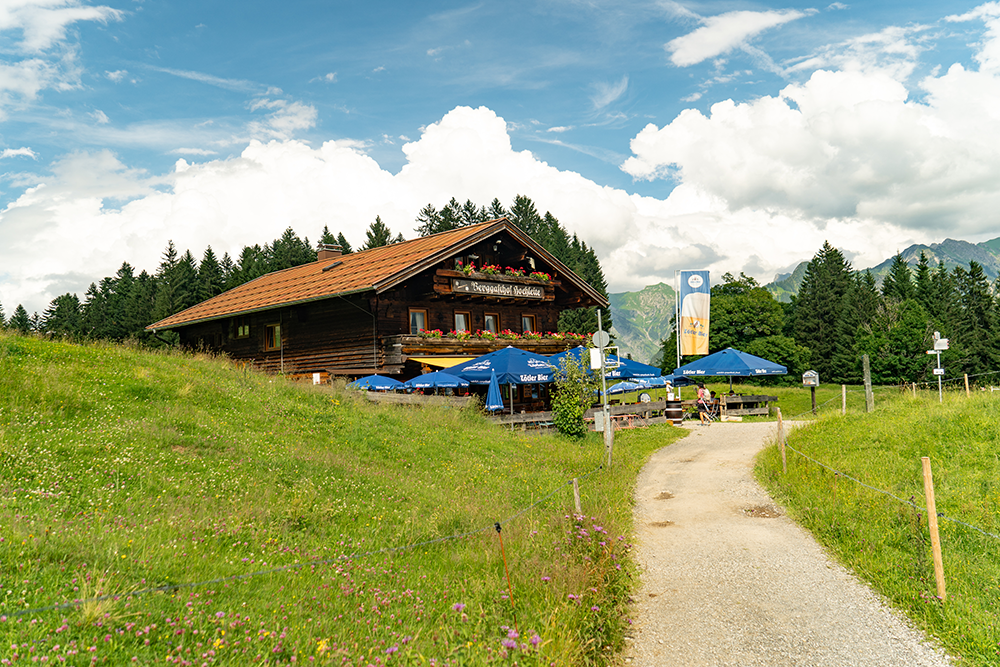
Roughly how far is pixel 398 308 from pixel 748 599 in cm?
2232

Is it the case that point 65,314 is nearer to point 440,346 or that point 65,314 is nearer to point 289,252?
point 289,252

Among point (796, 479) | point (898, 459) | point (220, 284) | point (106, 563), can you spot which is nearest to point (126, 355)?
point (106, 563)

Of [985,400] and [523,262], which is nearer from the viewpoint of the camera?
[985,400]

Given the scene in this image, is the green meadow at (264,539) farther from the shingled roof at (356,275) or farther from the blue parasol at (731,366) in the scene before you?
the blue parasol at (731,366)

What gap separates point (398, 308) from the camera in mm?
27922

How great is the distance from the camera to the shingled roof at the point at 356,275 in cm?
2670

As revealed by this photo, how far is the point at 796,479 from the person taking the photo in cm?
1227

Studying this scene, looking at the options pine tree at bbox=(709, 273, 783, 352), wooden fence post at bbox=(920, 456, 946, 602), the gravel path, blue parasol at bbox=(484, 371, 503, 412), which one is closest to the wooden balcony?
blue parasol at bbox=(484, 371, 503, 412)

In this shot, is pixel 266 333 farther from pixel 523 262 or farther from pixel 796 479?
pixel 796 479

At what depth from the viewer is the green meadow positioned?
4.62 metres

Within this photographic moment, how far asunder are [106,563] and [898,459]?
12.6 m

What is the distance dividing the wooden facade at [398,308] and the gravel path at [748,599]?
17.3 meters

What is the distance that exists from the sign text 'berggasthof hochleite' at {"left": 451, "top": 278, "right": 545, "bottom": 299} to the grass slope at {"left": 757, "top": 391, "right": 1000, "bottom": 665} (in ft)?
53.8

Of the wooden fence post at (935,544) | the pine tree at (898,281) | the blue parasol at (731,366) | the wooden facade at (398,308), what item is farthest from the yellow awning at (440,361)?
the pine tree at (898,281)
